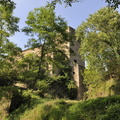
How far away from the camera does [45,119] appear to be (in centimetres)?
950

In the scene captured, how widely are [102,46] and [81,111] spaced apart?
11225 millimetres

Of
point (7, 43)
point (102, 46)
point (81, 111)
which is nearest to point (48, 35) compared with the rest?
point (7, 43)

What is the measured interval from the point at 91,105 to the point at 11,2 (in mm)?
6009

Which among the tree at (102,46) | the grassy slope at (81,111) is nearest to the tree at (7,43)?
the grassy slope at (81,111)

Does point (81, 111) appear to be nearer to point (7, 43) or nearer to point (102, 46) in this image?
point (7, 43)

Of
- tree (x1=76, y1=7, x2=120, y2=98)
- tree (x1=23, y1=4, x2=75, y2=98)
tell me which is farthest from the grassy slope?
tree (x1=76, y1=7, x2=120, y2=98)

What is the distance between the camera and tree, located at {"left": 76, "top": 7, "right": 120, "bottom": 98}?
646 inches

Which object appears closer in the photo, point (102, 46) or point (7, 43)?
point (7, 43)

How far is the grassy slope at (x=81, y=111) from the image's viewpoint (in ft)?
21.5

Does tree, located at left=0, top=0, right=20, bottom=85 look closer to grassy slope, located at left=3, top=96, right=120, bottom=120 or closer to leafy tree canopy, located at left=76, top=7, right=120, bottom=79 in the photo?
grassy slope, located at left=3, top=96, right=120, bottom=120

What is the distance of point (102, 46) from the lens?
17.6 metres

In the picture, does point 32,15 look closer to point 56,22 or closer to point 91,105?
point 56,22

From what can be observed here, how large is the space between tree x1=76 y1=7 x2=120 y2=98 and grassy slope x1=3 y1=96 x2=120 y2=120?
7690mm

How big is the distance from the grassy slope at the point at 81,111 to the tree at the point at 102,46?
303 inches
